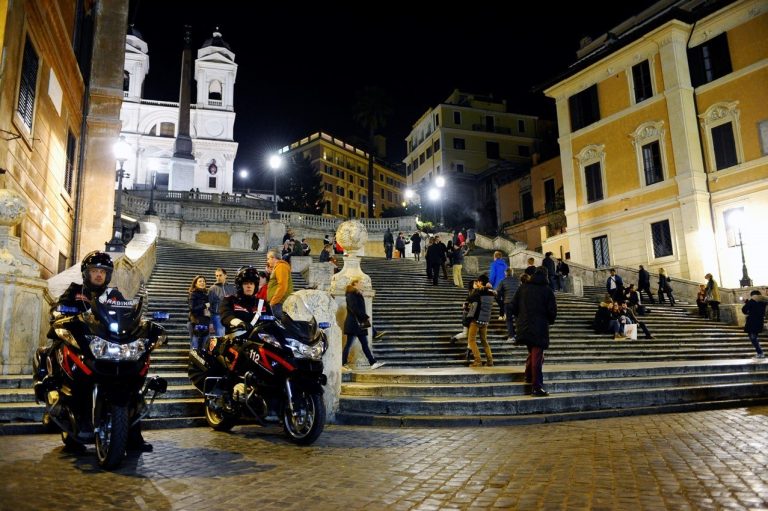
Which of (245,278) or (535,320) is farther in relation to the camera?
(535,320)

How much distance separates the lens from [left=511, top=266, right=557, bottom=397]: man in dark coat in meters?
7.81

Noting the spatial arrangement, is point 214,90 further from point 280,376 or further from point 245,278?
point 280,376

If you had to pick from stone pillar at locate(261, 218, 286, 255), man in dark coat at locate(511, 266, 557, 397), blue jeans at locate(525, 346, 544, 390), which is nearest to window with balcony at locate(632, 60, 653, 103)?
stone pillar at locate(261, 218, 286, 255)

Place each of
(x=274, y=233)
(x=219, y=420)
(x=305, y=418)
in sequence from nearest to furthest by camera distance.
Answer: (x=305, y=418), (x=219, y=420), (x=274, y=233)

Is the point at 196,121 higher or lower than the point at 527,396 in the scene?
higher

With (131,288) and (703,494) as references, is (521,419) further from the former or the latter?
(131,288)

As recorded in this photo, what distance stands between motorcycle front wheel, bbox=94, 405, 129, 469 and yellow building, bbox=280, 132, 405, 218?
7655cm

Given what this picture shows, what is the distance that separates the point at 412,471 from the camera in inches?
175

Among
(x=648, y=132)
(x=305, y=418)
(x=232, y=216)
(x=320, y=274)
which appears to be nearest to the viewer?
(x=305, y=418)

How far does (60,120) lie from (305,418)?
1345 centimetres

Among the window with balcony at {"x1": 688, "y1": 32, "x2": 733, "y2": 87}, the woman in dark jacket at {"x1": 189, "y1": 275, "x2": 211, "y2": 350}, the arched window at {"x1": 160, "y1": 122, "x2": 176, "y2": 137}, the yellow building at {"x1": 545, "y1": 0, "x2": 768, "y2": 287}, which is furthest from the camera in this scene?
the arched window at {"x1": 160, "y1": 122, "x2": 176, "y2": 137}

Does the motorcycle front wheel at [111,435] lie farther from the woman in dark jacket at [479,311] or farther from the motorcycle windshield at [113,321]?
the woman in dark jacket at [479,311]

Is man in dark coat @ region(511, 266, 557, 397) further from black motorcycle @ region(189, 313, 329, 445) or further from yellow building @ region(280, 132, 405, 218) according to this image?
yellow building @ region(280, 132, 405, 218)

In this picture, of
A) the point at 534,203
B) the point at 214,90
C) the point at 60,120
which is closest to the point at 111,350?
the point at 60,120
